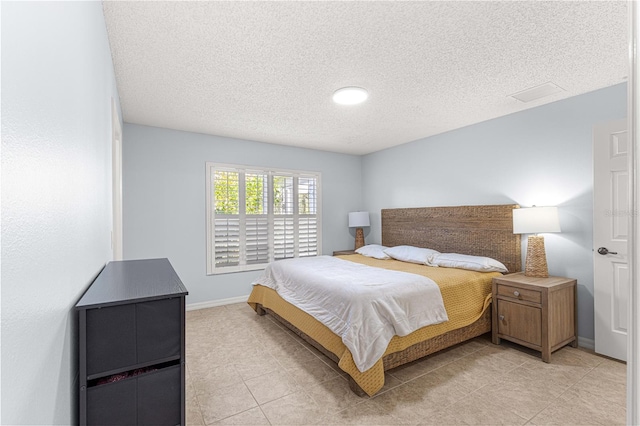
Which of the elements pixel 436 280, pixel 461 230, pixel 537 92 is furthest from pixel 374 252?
pixel 537 92

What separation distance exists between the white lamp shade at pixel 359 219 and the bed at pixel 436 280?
12.1 inches

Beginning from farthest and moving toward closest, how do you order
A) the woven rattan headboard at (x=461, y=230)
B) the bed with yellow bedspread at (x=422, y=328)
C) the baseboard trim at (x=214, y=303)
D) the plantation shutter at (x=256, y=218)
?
the plantation shutter at (x=256, y=218) → the baseboard trim at (x=214, y=303) → the woven rattan headboard at (x=461, y=230) → the bed with yellow bedspread at (x=422, y=328)

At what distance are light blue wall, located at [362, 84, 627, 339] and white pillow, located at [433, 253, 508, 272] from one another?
0.53 meters

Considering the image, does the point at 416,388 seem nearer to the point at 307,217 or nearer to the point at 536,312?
the point at 536,312

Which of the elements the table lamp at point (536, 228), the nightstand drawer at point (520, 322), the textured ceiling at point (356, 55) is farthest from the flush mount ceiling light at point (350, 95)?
the nightstand drawer at point (520, 322)

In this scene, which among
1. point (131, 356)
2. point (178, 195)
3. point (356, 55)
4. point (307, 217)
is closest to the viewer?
point (131, 356)

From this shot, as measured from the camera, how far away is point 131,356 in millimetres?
1018

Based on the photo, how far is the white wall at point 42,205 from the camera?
1.72 feet

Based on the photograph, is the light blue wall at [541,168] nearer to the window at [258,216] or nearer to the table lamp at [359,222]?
the table lamp at [359,222]

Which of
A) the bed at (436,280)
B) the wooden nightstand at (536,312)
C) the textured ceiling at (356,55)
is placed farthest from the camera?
the wooden nightstand at (536,312)

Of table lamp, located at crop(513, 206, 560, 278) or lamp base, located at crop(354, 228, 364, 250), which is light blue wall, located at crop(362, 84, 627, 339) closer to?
table lamp, located at crop(513, 206, 560, 278)

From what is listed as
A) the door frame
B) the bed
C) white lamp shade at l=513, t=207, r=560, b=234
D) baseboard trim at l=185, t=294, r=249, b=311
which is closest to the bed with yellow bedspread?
the bed

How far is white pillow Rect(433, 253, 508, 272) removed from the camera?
3197 mm

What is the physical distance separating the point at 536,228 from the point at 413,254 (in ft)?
4.68
